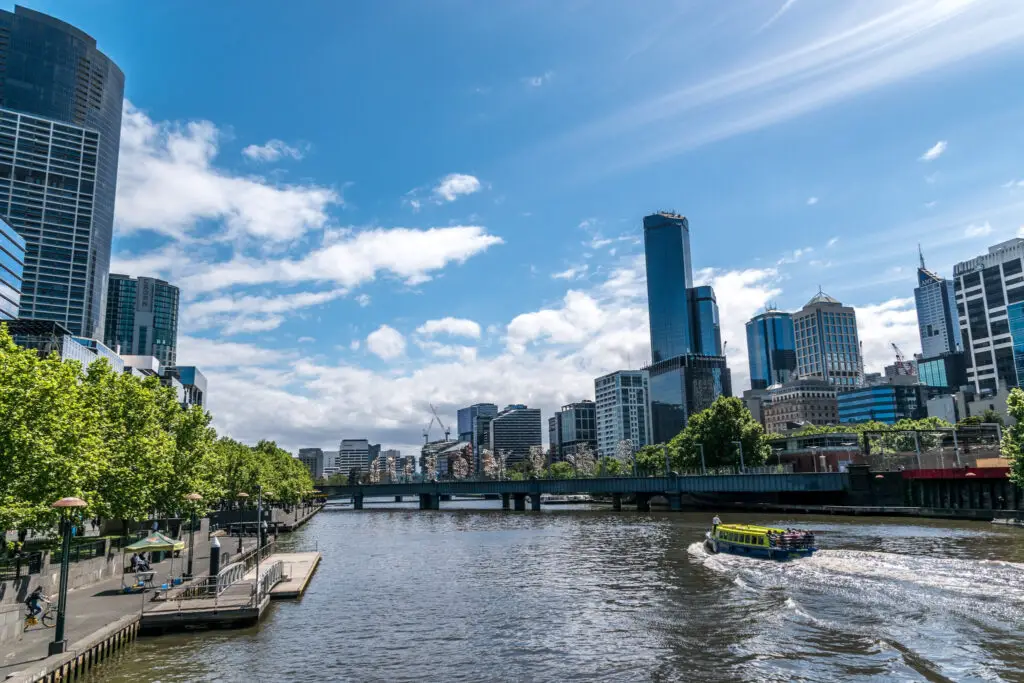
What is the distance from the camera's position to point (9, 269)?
176625 mm

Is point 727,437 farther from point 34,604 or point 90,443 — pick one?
point 34,604

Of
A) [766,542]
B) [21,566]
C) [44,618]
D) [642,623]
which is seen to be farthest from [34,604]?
[766,542]

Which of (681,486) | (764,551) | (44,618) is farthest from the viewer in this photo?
(681,486)

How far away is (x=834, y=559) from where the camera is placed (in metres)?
59.3

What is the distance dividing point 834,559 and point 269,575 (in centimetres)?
4635

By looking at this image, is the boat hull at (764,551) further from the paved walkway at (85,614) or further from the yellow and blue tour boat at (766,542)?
the paved walkway at (85,614)

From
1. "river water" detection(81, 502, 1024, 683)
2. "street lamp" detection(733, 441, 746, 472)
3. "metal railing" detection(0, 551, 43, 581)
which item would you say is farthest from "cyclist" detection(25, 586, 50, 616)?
"street lamp" detection(733, 441, 746, 472)

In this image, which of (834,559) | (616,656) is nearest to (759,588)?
(834,559)

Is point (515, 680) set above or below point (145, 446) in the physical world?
below

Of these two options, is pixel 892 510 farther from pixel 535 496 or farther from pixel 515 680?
pixel 515 680

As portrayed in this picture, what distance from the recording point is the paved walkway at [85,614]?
2947 centimetres

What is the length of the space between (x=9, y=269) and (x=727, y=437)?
185187mm

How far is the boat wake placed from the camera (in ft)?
104

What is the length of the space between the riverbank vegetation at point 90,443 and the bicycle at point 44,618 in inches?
176
